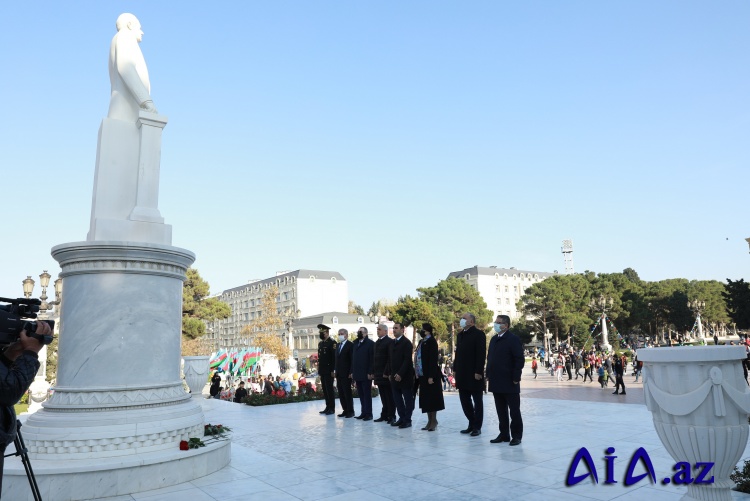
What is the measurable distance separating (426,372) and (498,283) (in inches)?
4198

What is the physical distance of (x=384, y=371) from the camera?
9.42 m

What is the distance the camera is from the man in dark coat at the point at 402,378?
8.77m

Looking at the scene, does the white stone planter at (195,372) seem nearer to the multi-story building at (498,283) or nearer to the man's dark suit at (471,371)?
the man's dark suit at (471,371)

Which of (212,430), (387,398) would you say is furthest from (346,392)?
(212,430)

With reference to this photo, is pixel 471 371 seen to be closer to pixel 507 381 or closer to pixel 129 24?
pixel 507 381

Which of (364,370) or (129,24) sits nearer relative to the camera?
(129,24)

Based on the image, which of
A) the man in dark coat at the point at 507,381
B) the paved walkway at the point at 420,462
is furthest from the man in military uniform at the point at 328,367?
the man in dark coat at the point at 507,381

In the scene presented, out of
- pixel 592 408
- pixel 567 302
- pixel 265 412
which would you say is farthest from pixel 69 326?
pixel 567 302

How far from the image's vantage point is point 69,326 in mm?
5484

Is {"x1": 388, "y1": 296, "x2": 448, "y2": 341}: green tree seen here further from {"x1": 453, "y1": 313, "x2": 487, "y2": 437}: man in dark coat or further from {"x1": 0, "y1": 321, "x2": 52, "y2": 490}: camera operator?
{"x1": 0, "y1": 321, "x2": 52, "y2": 490}: camera operator

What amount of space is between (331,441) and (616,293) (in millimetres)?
72576

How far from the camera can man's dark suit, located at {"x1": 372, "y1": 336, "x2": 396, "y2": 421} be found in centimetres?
939

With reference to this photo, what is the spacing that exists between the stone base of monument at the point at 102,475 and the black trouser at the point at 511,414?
407 cm

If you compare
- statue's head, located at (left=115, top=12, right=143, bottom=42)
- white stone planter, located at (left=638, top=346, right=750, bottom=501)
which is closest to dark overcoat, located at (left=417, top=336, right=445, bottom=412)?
white stone planter, located at (left=638, top=346, right=750, bottom=501)
